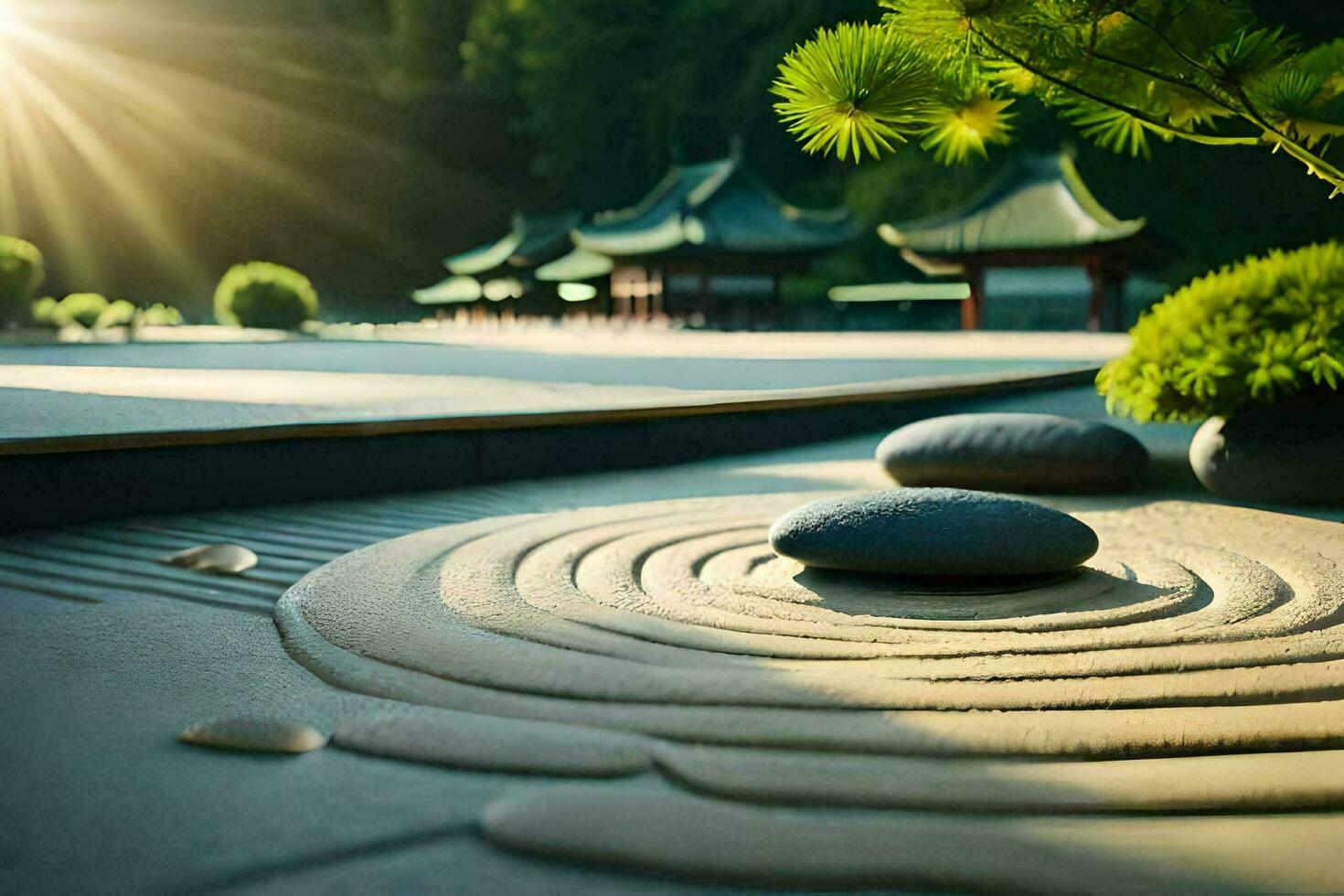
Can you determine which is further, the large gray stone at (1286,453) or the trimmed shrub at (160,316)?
the trimmed shrub at (160,316)

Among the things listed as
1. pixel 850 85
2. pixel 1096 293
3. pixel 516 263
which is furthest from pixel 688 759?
pixel 516 263

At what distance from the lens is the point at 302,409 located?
23.8 feet

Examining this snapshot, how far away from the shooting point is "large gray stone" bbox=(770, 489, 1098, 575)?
294 centimetres

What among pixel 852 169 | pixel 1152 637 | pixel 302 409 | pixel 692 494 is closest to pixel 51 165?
pixel 852 169

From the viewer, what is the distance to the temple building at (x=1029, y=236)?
23.7 metres

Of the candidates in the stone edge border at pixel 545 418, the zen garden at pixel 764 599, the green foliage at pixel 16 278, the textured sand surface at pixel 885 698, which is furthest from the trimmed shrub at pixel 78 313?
the textured sand surface at pixel 885 698

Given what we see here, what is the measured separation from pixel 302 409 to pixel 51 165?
30.5 metres

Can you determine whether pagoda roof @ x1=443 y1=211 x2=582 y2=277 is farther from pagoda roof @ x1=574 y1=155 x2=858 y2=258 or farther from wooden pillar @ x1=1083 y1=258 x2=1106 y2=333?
wooden pillar @ x1=1083 y1=258 x2=1106 y2=333

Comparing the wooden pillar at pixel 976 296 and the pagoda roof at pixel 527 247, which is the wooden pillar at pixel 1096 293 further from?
the pagoda roof at pixel 527 247

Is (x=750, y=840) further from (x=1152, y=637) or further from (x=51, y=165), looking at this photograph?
(x=51, y=165)

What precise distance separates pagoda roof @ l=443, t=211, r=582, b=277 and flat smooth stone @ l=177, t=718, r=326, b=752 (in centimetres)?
3066

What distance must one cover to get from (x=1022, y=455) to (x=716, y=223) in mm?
23218

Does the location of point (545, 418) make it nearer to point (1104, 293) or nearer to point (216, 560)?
point (216, 560)

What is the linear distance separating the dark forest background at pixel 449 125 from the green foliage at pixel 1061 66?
1027 inches
